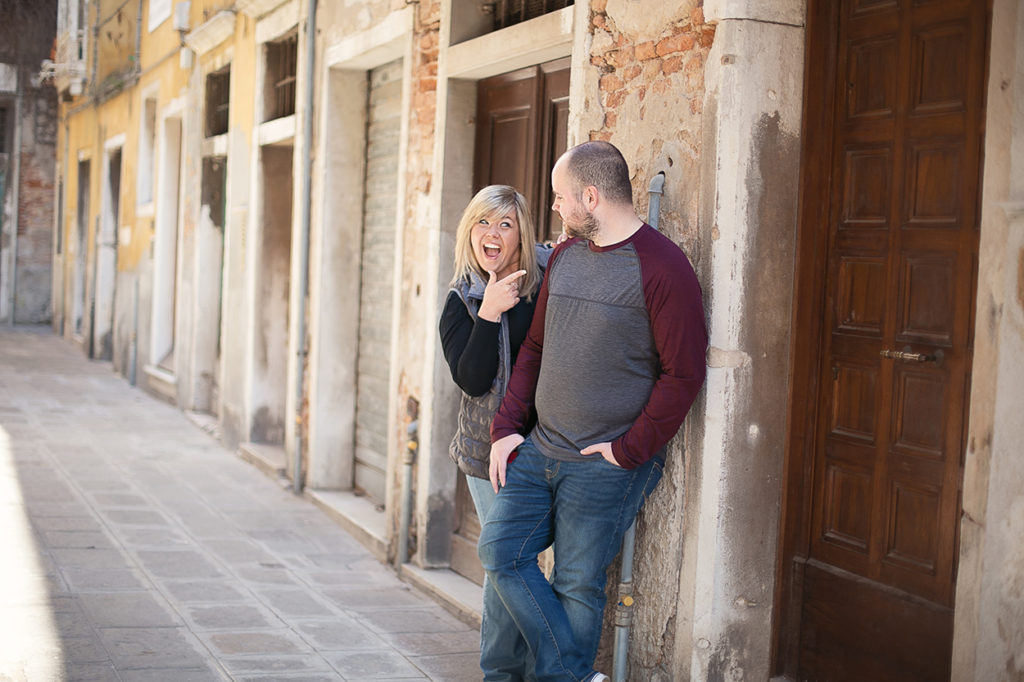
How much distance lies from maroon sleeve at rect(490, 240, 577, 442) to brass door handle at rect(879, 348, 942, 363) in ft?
3.53

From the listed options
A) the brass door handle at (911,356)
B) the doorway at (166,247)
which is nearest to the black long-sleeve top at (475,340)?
the brass door handle at (911,356)

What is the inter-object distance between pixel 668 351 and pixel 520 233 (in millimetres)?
859

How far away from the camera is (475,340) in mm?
4094

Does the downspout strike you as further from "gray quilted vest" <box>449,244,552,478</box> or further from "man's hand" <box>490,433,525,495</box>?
Answer: "man's hand" <box>490,433,525,495</box>

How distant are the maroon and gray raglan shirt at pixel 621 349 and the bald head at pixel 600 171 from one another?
0.46 feet

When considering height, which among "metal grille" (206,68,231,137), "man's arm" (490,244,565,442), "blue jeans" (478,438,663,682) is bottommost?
"blue jeans" (478,438,663,682)

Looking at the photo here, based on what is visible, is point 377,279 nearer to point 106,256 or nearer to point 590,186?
point 590,186

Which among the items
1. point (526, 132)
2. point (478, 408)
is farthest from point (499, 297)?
point (526, 132)

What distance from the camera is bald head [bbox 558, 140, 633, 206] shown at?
3.73 m

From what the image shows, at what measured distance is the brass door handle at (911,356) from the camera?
3.61 metres

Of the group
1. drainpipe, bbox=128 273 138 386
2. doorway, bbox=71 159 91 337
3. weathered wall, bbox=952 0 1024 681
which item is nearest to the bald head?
weathered wall, bbox=952 0 1024 681

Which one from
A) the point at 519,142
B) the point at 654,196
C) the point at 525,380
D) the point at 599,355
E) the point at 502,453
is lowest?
the point at 502,453

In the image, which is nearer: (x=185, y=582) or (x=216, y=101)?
(x=185, y=582)

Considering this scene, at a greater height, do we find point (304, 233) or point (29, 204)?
point (29, 204)
